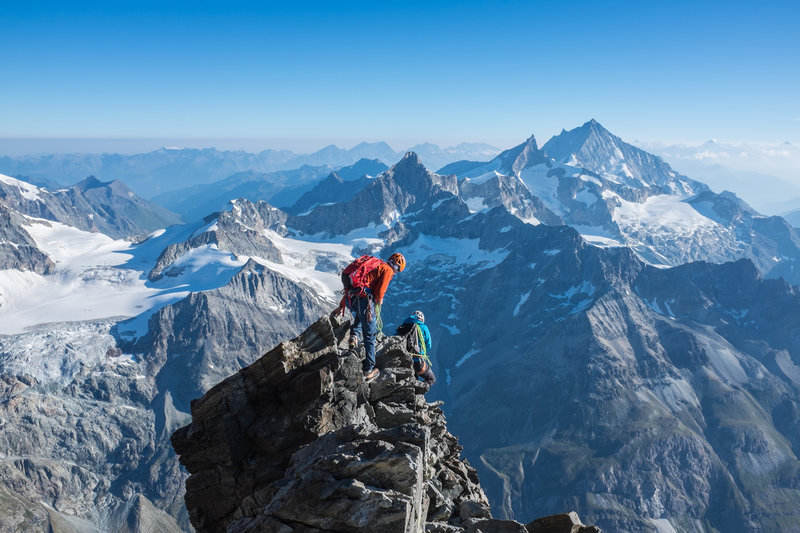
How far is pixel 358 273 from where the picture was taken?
2536 centimetres

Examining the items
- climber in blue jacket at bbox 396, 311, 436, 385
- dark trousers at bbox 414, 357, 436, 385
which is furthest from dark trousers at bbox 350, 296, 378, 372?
climber in blue jacket at bbox 396, 311, 436, 385

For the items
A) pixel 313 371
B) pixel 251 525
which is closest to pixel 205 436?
pixel 313 371

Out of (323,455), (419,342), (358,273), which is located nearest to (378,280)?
(358,273)

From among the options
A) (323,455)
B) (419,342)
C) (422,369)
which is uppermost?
(323,455)

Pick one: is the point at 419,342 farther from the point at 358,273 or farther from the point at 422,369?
the point at 358,273

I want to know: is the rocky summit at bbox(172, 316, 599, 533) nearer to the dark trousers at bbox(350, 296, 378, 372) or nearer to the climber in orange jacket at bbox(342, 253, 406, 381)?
the dark trousers at bbox(350, 296, 378, 372)

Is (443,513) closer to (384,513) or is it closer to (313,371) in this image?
(384,513)

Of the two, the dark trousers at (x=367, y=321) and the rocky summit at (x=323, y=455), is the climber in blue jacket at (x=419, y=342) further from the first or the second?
the dark trousers at (x=367, y=321)

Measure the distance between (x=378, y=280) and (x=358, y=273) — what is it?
1145mm

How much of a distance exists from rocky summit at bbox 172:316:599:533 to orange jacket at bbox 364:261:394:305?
2.88 metres

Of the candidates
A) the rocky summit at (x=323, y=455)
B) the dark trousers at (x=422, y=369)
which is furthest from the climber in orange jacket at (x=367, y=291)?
the dark trousers at (x=422, y=369)

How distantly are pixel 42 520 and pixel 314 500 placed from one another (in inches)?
9429

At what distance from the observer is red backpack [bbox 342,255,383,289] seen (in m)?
25.2

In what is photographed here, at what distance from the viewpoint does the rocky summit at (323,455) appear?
1595cm
